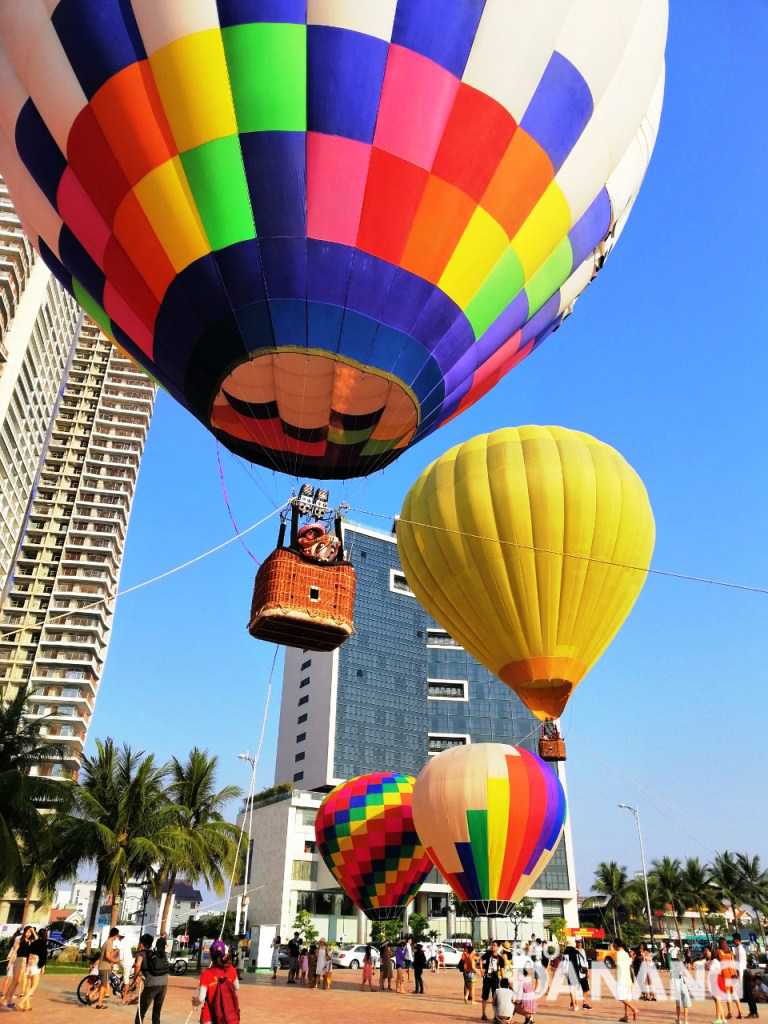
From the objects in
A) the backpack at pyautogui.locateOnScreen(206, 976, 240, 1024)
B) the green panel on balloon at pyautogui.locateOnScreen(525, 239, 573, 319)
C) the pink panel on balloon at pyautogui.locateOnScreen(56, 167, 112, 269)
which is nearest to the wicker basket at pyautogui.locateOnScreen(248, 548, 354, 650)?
the backpack at pyautogui.locateOnScreen(206, 976, 240, 1024)

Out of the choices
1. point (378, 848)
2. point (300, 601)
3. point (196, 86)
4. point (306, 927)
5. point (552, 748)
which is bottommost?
point (306, 927)

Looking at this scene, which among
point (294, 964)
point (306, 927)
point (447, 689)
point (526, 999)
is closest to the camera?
point (526, 999)

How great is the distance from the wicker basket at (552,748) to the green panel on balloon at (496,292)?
1191 centimetres

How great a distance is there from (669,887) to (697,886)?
7.72ft

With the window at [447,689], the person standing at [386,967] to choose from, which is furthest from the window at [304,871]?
the person standing at [386,967]

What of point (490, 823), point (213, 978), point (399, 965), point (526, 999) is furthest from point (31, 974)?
point (399, 965)

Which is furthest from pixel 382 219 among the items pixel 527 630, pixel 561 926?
pixel 561 926

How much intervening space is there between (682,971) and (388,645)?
73.1 m

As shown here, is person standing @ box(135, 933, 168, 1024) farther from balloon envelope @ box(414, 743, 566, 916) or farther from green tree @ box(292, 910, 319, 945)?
green tree @ box(292, 910, 319, 945)

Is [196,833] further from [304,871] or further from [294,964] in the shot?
[304,871]

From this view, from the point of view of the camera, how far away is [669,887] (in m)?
71.3

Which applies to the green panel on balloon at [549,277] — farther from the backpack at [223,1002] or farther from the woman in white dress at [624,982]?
the woman in white dress at [624,982]

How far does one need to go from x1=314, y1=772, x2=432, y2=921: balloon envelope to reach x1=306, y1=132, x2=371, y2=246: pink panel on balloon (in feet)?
66.1

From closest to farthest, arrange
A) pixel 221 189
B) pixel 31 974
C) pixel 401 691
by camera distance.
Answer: pixel 221 189, pixel 31 974, pixel 401 691
